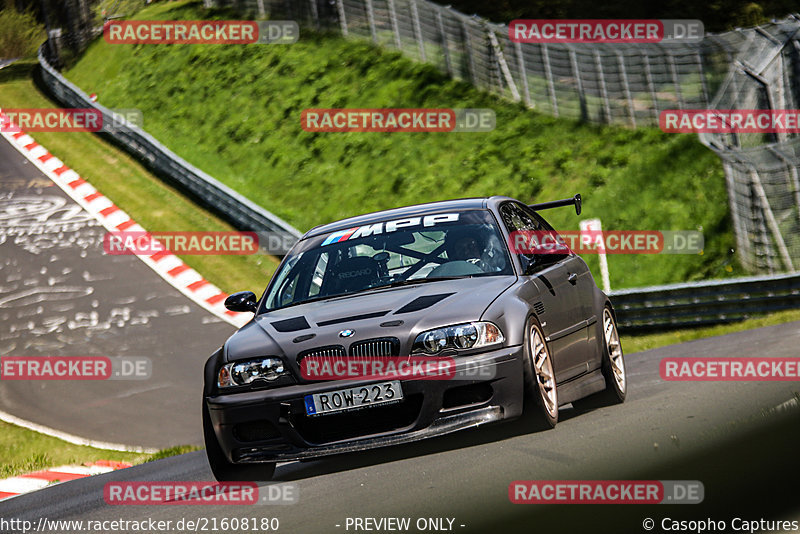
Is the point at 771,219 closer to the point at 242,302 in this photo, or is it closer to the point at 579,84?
the point at 579,84

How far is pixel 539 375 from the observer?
6309 mm

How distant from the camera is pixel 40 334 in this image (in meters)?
17.8

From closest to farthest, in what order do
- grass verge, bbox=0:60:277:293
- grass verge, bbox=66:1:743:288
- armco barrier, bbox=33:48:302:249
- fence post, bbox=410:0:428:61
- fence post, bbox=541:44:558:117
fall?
grass verge, bbox=0:60:277:293 → armco barrier, bbox=33:48:302:249 → grass verge, bbox=66:1:743:288 → fence post, bbox=541:44:558:117 → fence post, bbox=410:0:428:61

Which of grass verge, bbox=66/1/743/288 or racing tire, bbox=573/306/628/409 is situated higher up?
racing tire, bbox=573/306/628/409

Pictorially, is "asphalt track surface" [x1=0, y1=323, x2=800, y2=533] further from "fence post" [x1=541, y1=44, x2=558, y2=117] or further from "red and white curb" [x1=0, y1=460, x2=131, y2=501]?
"fence post" [x1=541, y1=44, x2=558, y2=117]

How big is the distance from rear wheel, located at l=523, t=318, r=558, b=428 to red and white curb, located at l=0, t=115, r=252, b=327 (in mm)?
11135

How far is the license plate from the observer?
588cm

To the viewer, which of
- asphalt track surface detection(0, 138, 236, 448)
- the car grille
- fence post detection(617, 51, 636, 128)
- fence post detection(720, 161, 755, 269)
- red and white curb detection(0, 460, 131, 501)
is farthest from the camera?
fence post detection(617, 51, 636, 128)

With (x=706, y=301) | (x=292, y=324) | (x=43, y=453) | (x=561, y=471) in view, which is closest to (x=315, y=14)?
(x=706, y=301)

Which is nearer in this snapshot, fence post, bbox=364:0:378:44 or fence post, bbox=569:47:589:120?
fence post, bbox=569:47:589:120

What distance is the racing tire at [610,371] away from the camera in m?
7.96

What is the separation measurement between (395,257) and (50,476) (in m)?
5.26

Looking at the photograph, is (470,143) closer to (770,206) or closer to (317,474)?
(770,206)

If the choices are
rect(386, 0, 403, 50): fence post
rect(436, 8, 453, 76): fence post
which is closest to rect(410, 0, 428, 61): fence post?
rect(386, 0, 403, 50): fence post
